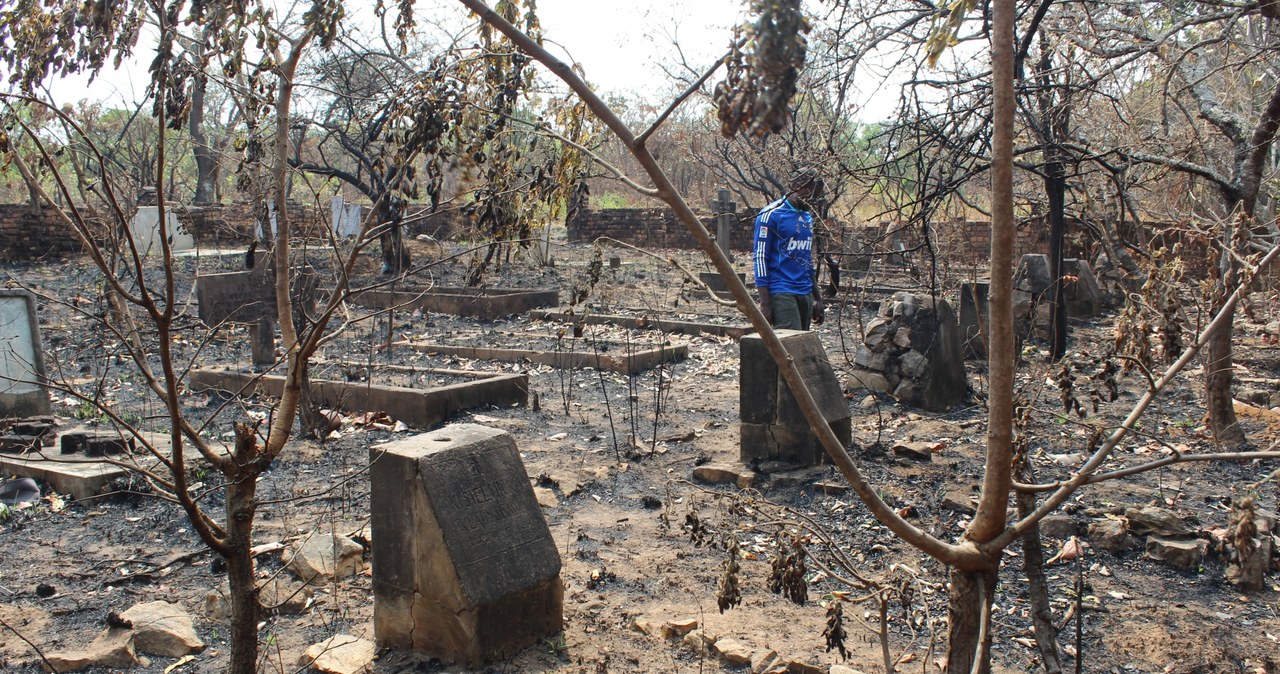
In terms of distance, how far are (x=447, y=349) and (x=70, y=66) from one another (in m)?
8.06

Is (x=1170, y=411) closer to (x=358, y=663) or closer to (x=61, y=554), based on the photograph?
(x=358, y=663)

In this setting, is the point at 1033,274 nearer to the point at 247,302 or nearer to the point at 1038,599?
the point at 247,302

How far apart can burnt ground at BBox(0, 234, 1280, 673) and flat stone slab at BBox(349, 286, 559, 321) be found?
523 centimetres

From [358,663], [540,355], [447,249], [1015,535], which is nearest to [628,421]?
[540,355]

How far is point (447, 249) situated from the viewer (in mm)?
24344

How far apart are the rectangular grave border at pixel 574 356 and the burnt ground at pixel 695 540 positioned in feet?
2.19

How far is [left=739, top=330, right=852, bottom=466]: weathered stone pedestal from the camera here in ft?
21.4

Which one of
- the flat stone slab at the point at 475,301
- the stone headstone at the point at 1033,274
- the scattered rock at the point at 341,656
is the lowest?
the scattered rock at the point at 341,656

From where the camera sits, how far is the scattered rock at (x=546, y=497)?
608 cm

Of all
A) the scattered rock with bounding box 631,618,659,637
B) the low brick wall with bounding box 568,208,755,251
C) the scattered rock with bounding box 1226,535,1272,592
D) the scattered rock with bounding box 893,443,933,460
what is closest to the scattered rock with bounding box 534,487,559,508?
the scattered rock with bounding box 631,618,659,637

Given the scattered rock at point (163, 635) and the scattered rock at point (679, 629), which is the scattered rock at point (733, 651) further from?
the scattered rock at point (163, 635)

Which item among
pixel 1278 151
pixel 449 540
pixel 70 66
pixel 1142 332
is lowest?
pixel 449 540

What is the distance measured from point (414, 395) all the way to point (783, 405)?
3.16m

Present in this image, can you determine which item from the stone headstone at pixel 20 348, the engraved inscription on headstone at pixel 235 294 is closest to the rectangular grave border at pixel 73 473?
the stone headstone at pixel 20 348
